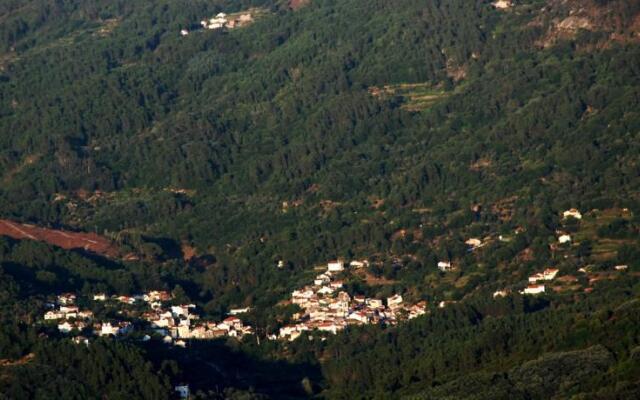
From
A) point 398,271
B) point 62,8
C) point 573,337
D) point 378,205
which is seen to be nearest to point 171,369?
point 573,337

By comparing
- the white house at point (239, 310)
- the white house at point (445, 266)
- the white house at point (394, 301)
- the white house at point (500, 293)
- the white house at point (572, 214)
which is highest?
the white house at point (500, 293)

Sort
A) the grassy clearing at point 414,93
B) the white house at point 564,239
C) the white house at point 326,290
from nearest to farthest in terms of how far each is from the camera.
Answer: the white house at point 564,239
the white house at point 326,290
the grassy clearing at point 414,93

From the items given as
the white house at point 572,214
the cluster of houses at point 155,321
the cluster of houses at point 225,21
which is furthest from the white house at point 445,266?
the cluster of houses at point 225,21

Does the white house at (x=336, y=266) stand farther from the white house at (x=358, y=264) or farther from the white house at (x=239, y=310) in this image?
the white house at (x=239, y=310)

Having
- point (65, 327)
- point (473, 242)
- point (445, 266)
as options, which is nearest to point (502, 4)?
point (473, 242)

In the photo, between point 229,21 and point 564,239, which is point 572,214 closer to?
point 564,239
